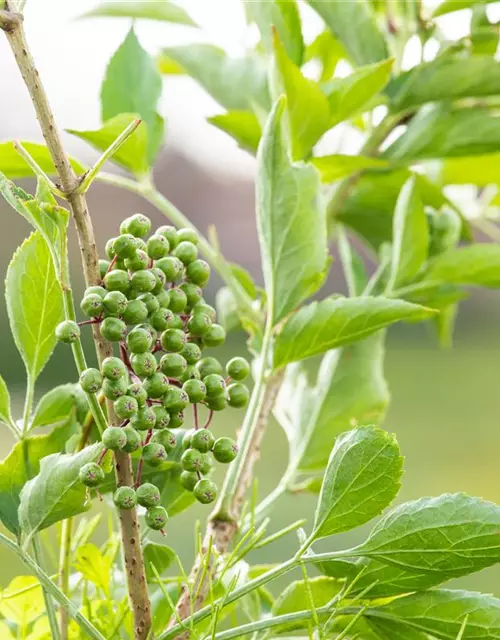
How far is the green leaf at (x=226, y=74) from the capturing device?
14.3 inches

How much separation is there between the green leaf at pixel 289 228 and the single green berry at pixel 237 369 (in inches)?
1.6

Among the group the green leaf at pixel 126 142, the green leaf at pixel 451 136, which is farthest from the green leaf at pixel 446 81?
the green leaf at pixel 126 142

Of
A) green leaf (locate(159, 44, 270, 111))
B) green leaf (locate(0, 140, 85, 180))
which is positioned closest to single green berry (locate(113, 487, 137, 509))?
green leaf (locate(0, 140, 85, 180))

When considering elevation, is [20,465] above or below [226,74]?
below

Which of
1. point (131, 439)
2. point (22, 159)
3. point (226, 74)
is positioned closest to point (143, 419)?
point (131, 439)

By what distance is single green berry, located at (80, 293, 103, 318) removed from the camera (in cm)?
19

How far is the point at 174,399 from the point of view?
0.66 feet

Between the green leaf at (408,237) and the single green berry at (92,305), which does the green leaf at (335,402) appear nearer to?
the green leaf at (408,237)

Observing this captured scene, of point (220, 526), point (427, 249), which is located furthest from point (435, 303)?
point (220, 526)

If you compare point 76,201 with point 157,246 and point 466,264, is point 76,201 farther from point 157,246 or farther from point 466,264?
point 466,264

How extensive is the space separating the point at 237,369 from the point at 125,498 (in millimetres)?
55

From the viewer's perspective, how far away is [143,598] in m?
0.22

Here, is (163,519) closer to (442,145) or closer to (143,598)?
(143,598)

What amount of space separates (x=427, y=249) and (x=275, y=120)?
130 mm
